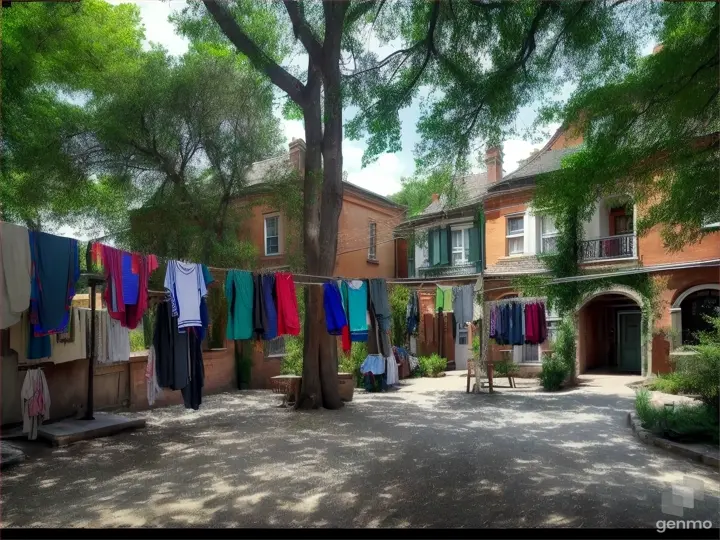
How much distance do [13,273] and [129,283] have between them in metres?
1.46

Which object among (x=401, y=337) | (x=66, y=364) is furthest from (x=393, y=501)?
(x=401, y=337)

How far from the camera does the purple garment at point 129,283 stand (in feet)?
21.2

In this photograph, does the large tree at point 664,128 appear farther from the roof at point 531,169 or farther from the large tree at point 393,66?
the roof at point 531,169

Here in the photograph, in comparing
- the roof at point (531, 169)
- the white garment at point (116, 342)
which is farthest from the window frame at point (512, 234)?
the white garment at point (116, 342)

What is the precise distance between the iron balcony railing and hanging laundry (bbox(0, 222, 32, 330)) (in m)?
16.6

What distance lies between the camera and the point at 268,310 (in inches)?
344

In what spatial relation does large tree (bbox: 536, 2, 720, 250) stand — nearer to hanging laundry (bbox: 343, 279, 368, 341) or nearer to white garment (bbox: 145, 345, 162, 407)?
hanging laundry (bbox: 343, 279, 368, 341)

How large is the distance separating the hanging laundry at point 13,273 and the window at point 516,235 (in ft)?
53.0

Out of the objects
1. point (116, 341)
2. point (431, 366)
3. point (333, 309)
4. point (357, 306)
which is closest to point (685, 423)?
point (357, 306)

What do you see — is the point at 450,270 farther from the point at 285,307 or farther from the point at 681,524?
the point at 681,524

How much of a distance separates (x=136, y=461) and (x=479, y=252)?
15.4 meters

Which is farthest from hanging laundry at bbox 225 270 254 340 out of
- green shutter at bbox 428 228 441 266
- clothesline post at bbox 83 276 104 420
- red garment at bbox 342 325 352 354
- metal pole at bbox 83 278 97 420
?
green shutter at bbox 428 228 441 266

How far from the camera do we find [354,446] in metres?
7.96

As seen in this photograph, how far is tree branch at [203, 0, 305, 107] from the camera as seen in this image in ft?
35.4
